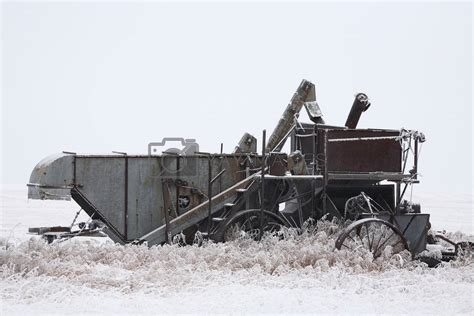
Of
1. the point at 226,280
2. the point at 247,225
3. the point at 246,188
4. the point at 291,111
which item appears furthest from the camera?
the point at 291,111

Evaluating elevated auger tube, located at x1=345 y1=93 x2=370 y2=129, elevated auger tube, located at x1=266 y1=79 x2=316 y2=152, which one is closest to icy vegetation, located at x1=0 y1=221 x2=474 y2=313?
elevated auger tube, located at x1=266 y1=79 x2=316 y2=152

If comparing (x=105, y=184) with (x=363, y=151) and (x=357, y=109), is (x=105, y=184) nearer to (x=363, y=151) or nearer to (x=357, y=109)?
(x=363, y=151)

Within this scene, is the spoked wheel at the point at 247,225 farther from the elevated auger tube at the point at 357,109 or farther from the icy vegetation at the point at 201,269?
the elevated auger tube at the point at 357,109

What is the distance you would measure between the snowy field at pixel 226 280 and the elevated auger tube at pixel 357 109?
3313 mm

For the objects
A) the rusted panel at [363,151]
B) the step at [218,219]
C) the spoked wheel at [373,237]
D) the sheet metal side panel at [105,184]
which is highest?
the rusted panel at [363,151]

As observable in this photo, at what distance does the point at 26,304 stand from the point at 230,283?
2992mm

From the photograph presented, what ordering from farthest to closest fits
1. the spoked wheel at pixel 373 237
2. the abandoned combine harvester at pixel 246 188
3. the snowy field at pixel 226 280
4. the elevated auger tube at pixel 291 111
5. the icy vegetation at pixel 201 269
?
the elevated auger tube at pixel 291 111, the abandoned combine harvester at pixel 246 188, the spoked wheel at pixel 373 237, the icy vegetation at pixel 201 269, the snowy field at pixel 226 280

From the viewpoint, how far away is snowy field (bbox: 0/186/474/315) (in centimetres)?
890

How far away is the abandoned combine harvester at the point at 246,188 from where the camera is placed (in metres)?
13.2

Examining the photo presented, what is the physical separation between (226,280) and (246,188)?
4.40m

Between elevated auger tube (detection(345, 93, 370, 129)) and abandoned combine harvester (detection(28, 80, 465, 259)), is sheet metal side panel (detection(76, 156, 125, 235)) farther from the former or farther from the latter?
elevated auger tube (detection(345, 93, 370, 129))

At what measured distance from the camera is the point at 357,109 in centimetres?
1567

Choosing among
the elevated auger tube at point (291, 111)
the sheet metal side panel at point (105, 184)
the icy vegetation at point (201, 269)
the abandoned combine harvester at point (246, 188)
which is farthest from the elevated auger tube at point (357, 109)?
the sheet metal side panel at point (105, 184)

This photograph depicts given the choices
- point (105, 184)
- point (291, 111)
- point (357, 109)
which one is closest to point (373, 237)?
point (357, 109)
